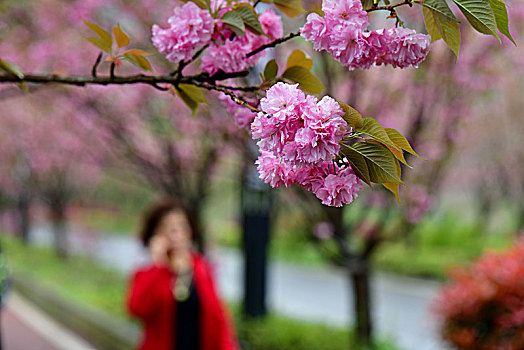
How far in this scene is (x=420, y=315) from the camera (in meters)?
9.62

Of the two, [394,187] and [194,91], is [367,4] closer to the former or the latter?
[394,187]

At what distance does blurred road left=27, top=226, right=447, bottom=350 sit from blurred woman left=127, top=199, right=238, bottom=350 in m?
2.54

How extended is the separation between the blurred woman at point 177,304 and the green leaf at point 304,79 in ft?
7.70

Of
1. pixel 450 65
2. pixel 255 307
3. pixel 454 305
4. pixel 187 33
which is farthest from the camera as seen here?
pixel 255 307

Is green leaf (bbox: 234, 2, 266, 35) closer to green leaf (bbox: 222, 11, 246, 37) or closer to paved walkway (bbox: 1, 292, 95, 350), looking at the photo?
green leaf (bbox: 222, 11, 246, 37)

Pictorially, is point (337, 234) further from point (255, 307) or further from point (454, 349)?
point (255, 307)

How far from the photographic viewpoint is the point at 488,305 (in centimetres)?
363

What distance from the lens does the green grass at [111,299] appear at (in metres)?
5.06

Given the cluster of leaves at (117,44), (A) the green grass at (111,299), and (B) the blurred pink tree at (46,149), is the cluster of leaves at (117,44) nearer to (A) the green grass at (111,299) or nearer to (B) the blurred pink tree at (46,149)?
(A) the green grass at (111,299)

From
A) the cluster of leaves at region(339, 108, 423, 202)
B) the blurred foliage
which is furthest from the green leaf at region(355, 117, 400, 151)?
the blurred foliage

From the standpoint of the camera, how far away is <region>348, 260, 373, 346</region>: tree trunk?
4723 mm

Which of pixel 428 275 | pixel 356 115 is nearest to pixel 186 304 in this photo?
pixel 356 115

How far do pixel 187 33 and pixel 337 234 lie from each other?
11.1 feet

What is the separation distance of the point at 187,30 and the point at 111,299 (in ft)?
25.6
